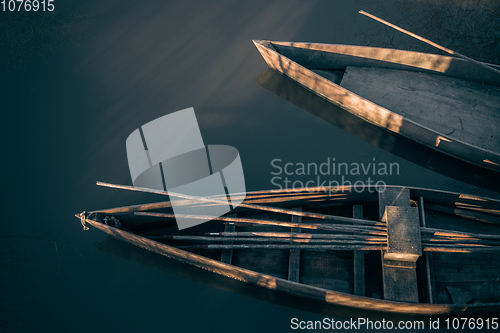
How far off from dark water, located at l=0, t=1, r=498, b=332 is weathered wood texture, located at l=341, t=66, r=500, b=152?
3.11ft

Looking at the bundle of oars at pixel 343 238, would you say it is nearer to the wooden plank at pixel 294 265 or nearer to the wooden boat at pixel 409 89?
the wooden plank at pixel 294 265

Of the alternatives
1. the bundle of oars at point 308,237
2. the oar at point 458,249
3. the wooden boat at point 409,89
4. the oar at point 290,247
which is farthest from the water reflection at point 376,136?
the oar at point 290,247

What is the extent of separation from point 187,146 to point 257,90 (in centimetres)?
272

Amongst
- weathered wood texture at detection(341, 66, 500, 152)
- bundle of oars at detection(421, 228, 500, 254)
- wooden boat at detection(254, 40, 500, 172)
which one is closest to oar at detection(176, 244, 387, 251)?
bundle of oars at detection(421, 228, 500, 254)

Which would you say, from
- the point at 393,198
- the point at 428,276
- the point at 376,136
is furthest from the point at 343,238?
the point at 376,136

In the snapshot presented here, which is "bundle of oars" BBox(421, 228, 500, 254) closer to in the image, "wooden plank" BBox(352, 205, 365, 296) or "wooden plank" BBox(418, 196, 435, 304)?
"wooden plank" BBox(418, 196, 435, 304)

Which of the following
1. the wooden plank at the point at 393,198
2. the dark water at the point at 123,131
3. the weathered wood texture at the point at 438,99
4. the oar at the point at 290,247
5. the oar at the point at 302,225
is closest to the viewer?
the oar at the point at 290,247

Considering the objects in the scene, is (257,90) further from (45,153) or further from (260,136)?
Result: (45,153)

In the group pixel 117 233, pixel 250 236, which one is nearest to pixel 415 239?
pixel 250 236

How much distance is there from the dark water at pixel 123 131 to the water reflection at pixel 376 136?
84 millimetres

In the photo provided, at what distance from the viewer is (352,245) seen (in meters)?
7.05

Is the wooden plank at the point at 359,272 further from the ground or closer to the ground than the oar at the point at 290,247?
closer to the ground

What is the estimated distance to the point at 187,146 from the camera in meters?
9.62

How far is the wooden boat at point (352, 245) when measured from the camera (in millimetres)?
6695
